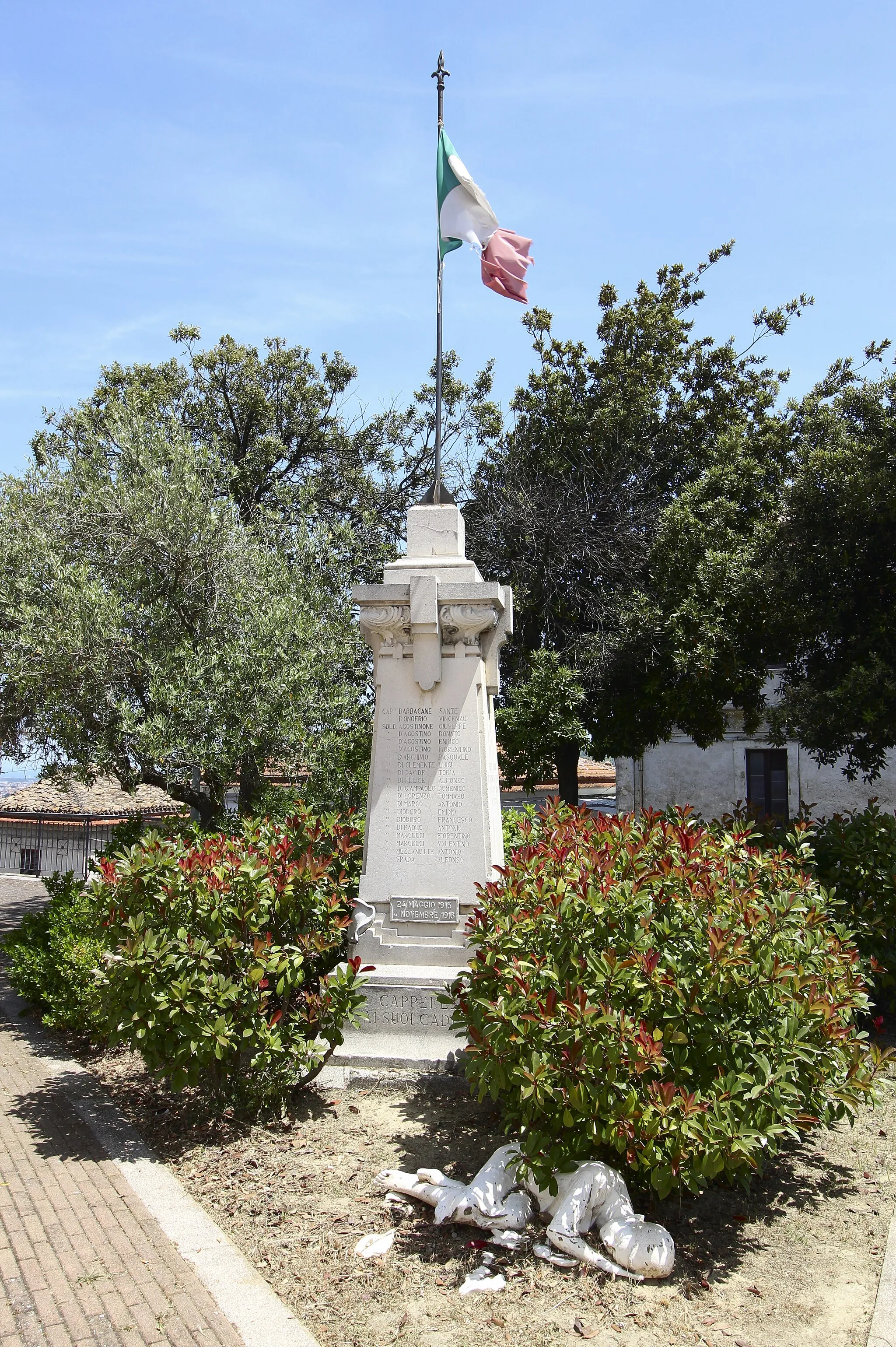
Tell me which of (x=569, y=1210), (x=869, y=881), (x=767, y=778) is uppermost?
(x=767, y=778)

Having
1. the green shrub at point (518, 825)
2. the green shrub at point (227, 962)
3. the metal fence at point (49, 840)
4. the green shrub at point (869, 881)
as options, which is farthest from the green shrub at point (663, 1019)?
the metal fence at point (49, 840)

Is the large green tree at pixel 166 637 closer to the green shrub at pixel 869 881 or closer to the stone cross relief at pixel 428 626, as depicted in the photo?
the stone cross relief at pixel 428 626

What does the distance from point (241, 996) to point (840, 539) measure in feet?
28.7

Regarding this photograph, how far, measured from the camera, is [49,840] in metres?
20.8

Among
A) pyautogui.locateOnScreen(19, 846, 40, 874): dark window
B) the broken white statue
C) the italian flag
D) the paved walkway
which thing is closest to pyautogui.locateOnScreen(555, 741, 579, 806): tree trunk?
the italian flag

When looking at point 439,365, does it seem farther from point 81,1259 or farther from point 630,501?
point 630,501

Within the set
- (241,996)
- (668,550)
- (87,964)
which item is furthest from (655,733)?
(241,996)

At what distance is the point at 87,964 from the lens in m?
7.76

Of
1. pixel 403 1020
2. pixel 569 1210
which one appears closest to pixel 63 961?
pixel 403 1020

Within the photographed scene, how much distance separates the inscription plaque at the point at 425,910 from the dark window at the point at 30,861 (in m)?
16.4

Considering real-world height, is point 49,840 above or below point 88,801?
below

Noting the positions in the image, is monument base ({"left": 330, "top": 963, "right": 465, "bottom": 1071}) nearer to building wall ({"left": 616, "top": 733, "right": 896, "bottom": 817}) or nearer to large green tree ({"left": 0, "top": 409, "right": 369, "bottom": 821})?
large green tree ({"left": 0, "top": 409, "right": 369, "bottom": 821})

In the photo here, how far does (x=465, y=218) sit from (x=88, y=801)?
16517 mm

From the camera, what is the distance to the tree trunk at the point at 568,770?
17.5 meters
